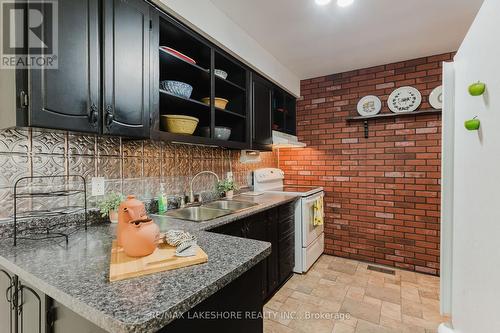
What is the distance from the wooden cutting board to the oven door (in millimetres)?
1936

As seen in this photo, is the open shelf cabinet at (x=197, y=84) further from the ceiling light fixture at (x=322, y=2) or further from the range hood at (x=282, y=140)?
the ceiling light fixture at (x=322, y=2)

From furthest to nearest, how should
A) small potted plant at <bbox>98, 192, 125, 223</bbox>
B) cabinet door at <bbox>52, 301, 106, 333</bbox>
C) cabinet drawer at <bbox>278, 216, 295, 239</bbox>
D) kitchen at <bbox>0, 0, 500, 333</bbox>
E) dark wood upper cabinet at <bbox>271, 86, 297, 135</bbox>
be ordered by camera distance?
dark wood upper cabinet at <bbox>271, 86, 297, 135</bbox> < cabinet drawer at <bbox>278, 216, 295, 239</bbox> < small potted plant at <bbox>98, 192, 125, 223</bbox> < kitchen at <bbox>0, 0, 500, 333</bbox> < cabinet door at <bbox>52, 301, 106, 333</bbox>

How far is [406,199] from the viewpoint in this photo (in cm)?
285

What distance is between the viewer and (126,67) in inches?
52.7

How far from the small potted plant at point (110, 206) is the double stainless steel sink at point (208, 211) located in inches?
14.9

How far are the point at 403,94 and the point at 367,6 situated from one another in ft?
4.53

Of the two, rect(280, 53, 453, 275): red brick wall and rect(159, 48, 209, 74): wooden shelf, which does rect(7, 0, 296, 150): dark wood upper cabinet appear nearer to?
rect(159, 48, 209, 74): wooden shelf

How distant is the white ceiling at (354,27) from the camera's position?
1.88m

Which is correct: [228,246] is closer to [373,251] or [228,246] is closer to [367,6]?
[367,6]

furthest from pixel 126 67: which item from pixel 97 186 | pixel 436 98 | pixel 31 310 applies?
pixel 436 98

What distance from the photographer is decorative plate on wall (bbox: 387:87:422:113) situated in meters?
2.77

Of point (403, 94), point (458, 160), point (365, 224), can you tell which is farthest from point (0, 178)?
point (403, 94)

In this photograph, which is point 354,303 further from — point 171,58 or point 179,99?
point 171,58

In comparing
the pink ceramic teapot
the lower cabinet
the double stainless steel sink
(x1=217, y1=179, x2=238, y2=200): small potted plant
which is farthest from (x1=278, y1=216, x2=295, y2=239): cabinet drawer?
the pink ceramic teapot
